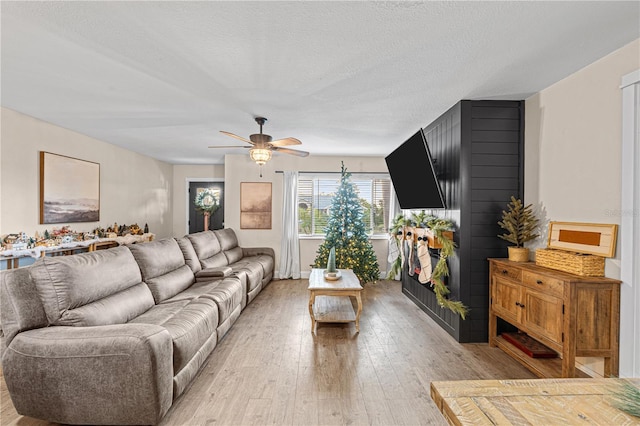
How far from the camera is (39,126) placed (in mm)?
3998

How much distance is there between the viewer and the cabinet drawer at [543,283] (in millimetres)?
2303

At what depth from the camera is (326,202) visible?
253 inches

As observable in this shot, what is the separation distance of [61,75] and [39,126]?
1.94 meters

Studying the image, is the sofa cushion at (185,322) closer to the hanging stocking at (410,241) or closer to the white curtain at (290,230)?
the hanging stocking at (410,241)

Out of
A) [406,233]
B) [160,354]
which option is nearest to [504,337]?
[406,233]

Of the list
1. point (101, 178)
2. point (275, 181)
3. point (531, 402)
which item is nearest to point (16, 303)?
point (531, 402)

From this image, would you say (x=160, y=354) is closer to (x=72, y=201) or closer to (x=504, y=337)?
(x=504, y=337)

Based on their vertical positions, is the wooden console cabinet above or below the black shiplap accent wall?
below

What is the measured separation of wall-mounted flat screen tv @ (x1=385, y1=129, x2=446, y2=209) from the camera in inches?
132

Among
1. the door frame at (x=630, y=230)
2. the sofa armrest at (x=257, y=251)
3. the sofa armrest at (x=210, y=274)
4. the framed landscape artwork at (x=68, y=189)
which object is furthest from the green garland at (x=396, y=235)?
the framed landscape artwork at (x=68, y=189)

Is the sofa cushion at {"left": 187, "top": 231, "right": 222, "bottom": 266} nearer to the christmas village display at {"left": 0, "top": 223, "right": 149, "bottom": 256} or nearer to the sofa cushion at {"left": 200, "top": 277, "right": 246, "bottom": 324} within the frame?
the sofa cushion at {"left": 200, "top": 277, "right": 246, "bottom": 324}

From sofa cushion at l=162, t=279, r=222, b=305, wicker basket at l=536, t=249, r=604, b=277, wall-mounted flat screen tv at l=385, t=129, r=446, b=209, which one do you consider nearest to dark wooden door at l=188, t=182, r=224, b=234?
sofa cushion at l=162, t=279, r=222, b=305

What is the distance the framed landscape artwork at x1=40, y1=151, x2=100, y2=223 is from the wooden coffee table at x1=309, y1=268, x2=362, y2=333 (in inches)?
147

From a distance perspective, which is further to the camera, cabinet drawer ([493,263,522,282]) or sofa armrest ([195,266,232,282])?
sofa armrest ([195,266,232,282])
